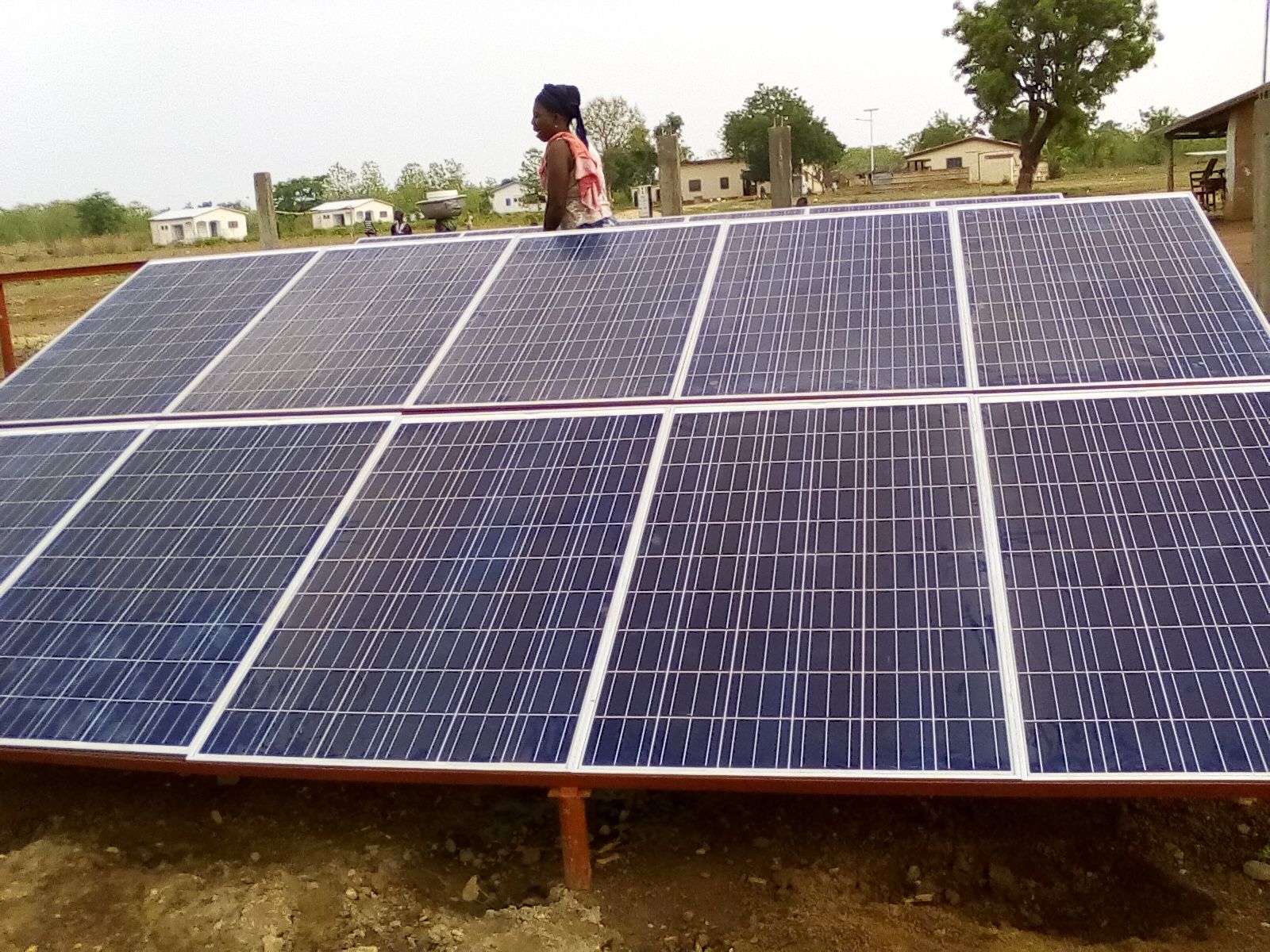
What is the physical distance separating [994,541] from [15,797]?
217 inches

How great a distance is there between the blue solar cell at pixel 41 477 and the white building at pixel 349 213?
207ft

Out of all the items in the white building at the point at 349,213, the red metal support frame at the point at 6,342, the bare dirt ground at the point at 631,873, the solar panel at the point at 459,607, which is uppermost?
the white building at the point at 349,213

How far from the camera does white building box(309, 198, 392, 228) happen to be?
7044 centimetres

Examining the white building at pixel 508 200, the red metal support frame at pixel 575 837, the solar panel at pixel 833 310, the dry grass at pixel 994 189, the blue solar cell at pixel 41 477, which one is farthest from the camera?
the white building at pixel 508 200

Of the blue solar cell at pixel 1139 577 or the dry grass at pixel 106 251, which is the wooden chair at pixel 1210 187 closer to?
the dry grass at pixel 106 251

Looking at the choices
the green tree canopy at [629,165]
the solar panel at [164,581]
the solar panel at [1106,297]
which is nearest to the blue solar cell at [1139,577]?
the solar panel at [1106,297]

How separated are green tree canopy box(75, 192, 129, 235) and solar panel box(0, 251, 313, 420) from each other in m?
81.9

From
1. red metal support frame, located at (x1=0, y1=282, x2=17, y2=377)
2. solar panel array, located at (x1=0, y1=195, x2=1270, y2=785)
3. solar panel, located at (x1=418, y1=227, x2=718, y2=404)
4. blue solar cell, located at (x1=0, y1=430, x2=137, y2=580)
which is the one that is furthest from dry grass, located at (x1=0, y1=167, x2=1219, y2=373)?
solar panel array, located at (x1=0, y1=195, x2=1270, y2=785)

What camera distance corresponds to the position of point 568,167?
8.65 metres

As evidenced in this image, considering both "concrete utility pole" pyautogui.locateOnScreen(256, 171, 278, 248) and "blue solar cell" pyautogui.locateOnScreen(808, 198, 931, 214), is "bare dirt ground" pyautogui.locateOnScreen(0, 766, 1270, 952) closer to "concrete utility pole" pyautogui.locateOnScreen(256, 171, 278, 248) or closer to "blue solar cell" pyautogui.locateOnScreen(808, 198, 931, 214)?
"blue solar cell" pyautogui.locateOnScreen(808, 198, 931, 214)

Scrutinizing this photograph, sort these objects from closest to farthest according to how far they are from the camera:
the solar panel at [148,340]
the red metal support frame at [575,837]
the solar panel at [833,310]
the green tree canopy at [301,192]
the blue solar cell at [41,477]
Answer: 1. the red metal support frame at [575,837]
2. the solar panel at [833,310]
3. the blue solar cell at [41,477]
4. the solar panel at [148,340]
5. the green tree canopy at [301,192]

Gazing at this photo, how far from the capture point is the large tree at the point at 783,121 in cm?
8069

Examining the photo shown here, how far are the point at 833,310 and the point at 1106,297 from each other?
1.60m

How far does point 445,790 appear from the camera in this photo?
6.09 metres
